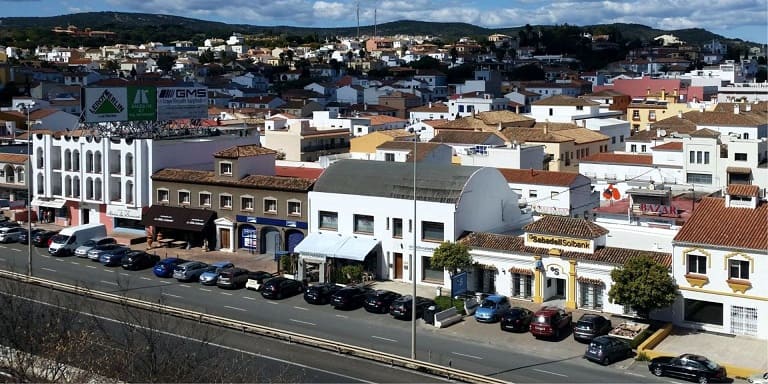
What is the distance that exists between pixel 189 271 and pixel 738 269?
25.0m

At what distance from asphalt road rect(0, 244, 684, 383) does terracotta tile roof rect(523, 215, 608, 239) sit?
565 cm

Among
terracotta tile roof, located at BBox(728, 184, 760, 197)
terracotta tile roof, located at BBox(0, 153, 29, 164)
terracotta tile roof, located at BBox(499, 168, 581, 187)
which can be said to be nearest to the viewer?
terracotta tile roof, located at BBox(728, 184, 760, 197)

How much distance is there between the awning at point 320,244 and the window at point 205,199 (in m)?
8.15

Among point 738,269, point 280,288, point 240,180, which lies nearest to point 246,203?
point 240,180

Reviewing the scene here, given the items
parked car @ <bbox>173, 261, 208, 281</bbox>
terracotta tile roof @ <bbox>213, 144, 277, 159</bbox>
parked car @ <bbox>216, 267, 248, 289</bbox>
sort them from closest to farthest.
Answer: parked car @ <bbox>216, 267, 248, 289</bbox> → parked car @ <bbox>173, 261, 208, 281</bbox> → terracotta tile roof @ <bbox>213, 144, 277, 159</bbox>

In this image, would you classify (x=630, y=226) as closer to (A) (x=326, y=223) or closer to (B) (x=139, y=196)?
(A) (x=326, y=223)

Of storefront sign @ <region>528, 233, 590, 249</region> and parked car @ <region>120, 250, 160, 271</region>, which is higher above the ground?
storefront sign @ <region>528, 233, 590, 249</region>

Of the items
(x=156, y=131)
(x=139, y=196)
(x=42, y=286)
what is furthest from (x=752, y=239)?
(x=156, y=131)

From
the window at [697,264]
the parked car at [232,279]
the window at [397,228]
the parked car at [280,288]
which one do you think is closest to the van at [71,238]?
the parked car at [232,279]

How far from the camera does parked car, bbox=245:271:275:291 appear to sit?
4341 cm

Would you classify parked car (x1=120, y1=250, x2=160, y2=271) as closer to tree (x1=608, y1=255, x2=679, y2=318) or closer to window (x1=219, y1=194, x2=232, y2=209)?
window (x1=219, y1=194, x2=232, y2=209)

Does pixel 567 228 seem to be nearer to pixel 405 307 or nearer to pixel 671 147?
pixel 405 307

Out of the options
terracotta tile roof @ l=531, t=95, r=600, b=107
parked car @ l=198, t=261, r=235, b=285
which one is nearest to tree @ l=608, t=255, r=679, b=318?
parked car @ l=198, t=261, r=235, b=285

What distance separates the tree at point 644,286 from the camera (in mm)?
35688
